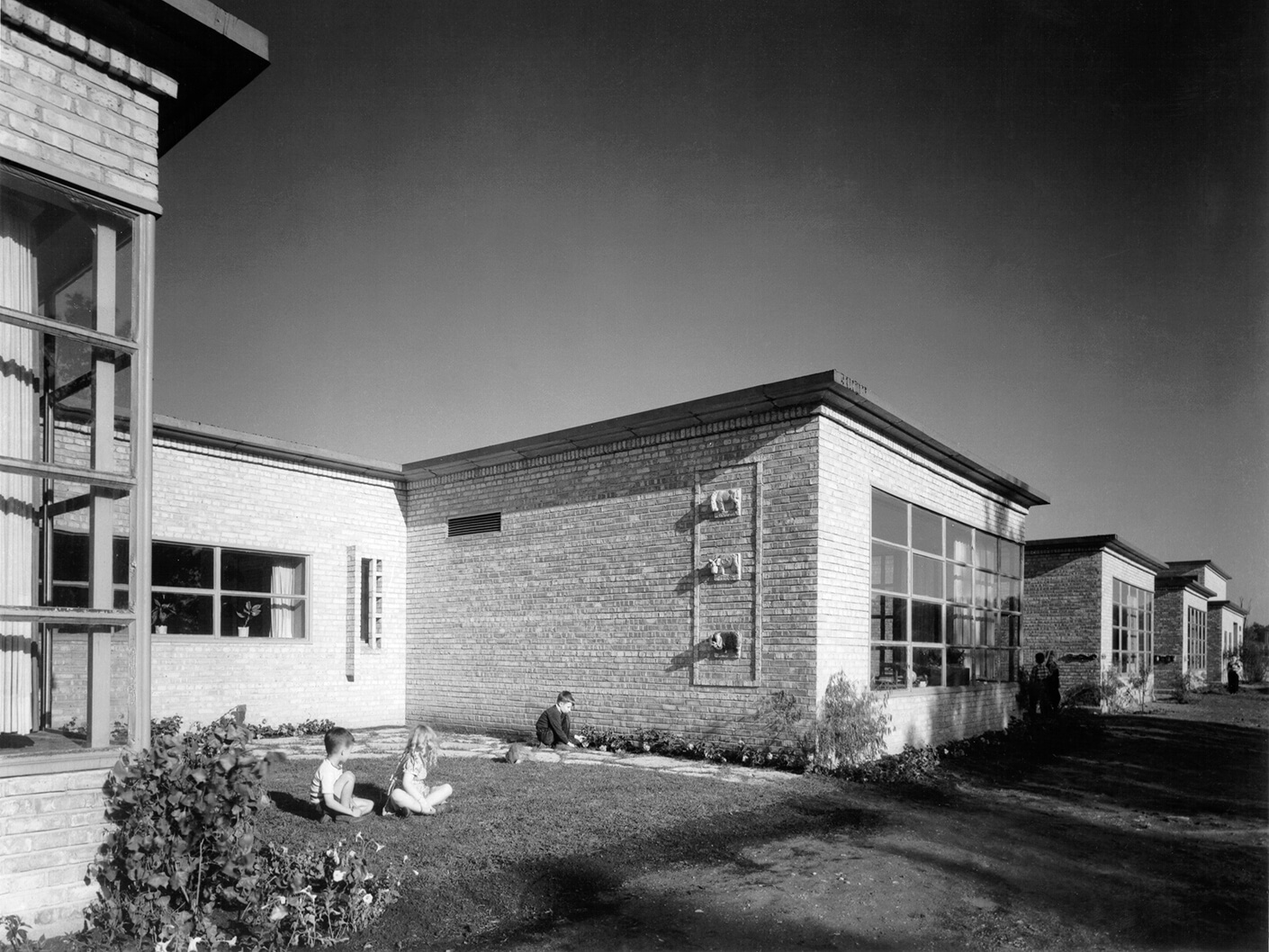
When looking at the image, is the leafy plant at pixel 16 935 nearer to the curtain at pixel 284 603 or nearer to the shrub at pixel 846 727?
the shrub at pixel 846 727

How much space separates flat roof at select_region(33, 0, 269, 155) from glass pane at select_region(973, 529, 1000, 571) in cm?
1411

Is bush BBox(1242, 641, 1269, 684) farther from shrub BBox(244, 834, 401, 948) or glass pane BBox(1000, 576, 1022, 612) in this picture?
shrub BBox(244, 834, 401, 948)

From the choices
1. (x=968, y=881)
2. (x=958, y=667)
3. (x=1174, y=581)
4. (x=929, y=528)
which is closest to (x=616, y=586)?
(x=929, y=528)

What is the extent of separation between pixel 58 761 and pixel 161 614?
9475 millimetres

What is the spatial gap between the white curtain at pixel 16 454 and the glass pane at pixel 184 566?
8673 millimetres

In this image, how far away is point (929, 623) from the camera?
15.0m

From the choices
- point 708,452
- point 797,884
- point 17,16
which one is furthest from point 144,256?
point 708,452

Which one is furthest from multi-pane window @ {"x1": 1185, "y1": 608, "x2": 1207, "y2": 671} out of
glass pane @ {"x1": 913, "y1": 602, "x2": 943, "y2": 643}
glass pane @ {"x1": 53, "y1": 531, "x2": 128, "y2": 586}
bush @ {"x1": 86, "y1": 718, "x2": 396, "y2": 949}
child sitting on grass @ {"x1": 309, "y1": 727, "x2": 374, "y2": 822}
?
glass pane @ {"x1": 53, "y1": 531, "x2": 128, "y2": 586}

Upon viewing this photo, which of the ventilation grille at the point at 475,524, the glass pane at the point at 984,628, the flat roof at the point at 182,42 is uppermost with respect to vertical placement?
the flat roof at the point at 182,42

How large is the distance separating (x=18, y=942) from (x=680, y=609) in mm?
8717

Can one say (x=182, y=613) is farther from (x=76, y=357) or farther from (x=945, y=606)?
(x=945, y=606)

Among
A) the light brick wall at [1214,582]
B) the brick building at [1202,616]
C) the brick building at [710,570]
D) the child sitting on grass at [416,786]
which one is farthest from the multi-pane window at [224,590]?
the light brick wall at [1214,582]

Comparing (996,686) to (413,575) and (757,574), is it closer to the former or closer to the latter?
(757,574)

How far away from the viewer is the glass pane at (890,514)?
44.0 feet
